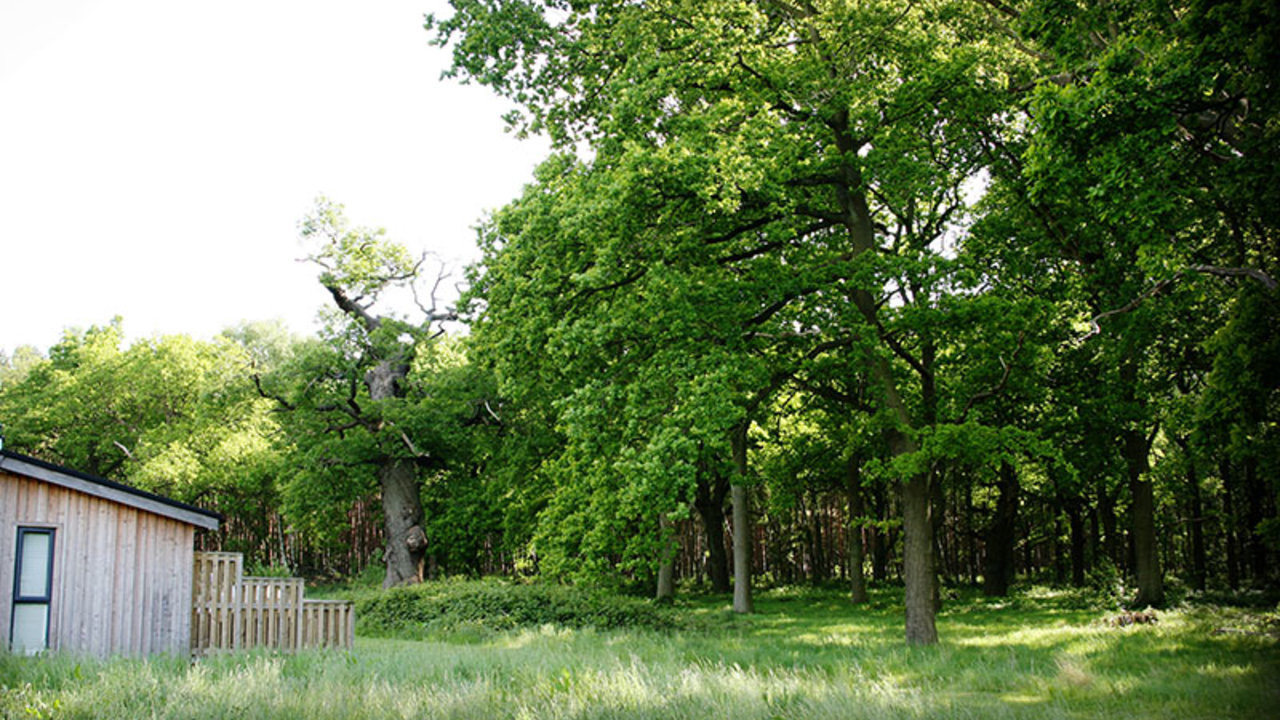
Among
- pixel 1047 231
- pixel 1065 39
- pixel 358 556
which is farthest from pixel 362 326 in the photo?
pixel 1065 39

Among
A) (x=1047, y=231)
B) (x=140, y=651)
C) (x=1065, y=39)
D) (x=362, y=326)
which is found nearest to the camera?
(x=1065, y=39)

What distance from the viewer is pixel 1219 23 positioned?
1238cm

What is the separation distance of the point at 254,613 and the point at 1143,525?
23.0 meters

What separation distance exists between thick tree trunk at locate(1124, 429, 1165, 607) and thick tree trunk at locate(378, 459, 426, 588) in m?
23.6

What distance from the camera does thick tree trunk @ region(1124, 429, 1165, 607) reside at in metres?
25.0

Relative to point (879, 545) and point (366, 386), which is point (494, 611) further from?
point (879, 545)

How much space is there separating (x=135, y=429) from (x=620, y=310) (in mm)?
40984

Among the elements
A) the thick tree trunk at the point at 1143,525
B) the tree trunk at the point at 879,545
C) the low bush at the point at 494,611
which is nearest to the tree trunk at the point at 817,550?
the tree trunk at the point at 879,545

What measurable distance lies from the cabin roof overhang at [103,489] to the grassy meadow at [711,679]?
9.43ft

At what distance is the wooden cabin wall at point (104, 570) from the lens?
15477mm

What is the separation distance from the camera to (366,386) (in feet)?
118

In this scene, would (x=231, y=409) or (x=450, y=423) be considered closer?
(x=450, y=423)

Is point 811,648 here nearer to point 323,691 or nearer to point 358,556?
point 323,691

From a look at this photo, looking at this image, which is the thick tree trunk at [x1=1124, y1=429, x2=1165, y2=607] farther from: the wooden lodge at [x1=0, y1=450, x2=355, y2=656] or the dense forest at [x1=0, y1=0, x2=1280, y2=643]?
the wooden lodge at [x1=0, y1=450, x2=355, y2=656]
